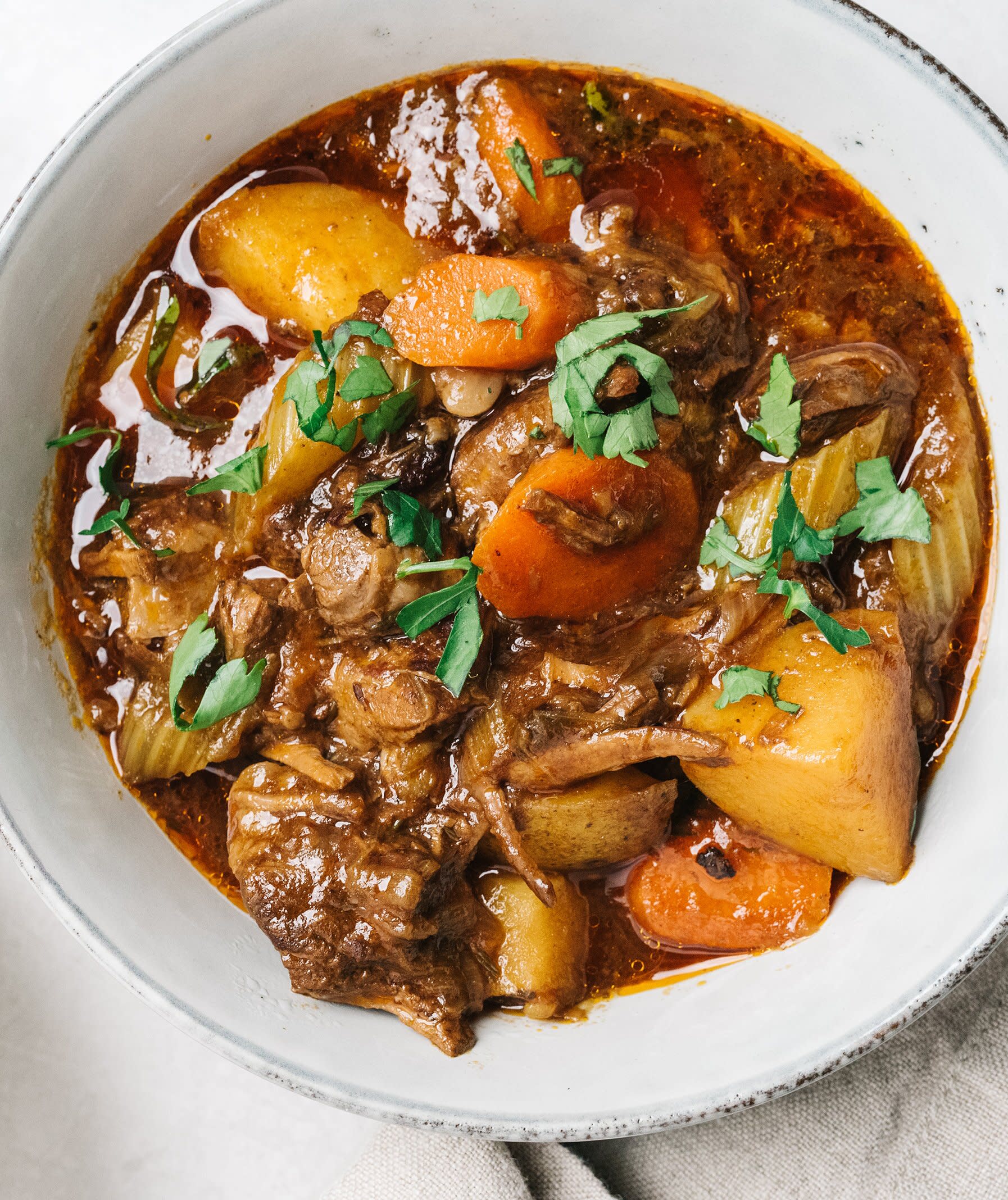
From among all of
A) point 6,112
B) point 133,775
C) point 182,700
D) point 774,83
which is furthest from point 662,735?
point 6,112

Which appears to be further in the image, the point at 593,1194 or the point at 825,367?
the point at 593,1194

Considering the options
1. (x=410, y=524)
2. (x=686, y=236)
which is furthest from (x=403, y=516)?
(x=686, y=236)

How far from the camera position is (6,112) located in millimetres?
3105

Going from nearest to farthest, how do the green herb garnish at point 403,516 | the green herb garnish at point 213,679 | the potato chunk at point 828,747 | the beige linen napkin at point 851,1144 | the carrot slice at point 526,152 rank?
the potato chunk at point 828,747
the green herb garnish at point 403,516
the green herb garnish at point 213,679
the carrot slice at point 526,152
the beige linen napkin at point 851,1144

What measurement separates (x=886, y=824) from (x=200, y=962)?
5.70 ft

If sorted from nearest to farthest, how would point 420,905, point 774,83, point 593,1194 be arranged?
1. point 420,905
2. point 774,83
3. point 593,1194

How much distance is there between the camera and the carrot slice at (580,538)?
7.83 ft

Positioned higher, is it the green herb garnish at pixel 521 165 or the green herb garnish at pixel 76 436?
the green herb garnish at pixel 521 165

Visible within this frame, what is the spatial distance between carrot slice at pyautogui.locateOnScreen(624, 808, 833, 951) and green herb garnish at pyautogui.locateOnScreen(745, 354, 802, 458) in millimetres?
971

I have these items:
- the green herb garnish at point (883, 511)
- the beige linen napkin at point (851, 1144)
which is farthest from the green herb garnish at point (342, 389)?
the beige linen napkin at point (851, 1144)

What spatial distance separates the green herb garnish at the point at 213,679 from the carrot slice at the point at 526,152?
1.33 m

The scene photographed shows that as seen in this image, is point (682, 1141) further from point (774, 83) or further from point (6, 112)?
point (6, 112)

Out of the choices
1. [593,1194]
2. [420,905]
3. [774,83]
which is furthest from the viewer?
[593,1194]

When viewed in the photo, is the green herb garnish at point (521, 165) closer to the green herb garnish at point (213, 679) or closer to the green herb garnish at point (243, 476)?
the green herb garnish at point (243, 476)
